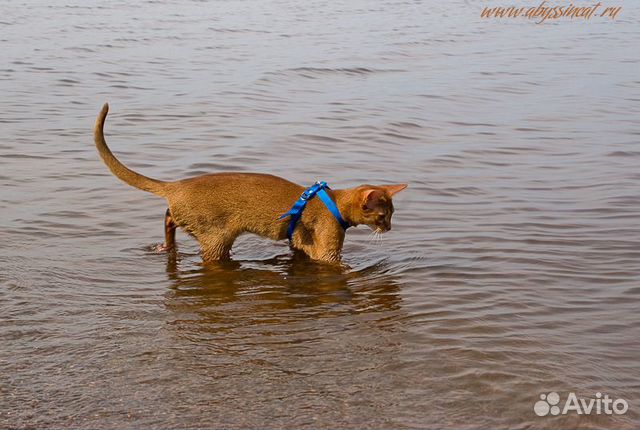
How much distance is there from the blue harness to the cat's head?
13 centimetres

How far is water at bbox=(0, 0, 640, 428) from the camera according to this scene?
529 centimetres

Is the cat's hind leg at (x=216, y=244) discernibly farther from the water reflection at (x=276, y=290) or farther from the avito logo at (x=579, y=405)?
the avito logo at (x=579, y=405)

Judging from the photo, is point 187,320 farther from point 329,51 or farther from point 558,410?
point 329,51

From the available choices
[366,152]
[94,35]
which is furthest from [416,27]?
[366,152]

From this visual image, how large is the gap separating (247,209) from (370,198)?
961 mm

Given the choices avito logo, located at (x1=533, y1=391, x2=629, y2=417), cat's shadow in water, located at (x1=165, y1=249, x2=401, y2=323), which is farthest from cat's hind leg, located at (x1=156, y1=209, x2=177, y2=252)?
avito logo, located at (x1=533, y1=391, x2=629, y2=417)

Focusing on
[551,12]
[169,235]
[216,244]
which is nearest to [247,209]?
[216,244]

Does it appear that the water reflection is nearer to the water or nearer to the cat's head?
the water

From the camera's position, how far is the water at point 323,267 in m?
5.29

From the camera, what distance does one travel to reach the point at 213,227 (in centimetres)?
756

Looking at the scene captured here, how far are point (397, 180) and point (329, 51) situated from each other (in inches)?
329

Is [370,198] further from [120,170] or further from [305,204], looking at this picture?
[120,170]

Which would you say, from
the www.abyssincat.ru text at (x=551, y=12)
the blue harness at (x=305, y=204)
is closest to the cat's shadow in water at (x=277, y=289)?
the blue harness at (x=305, y=204)

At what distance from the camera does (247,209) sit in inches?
298
